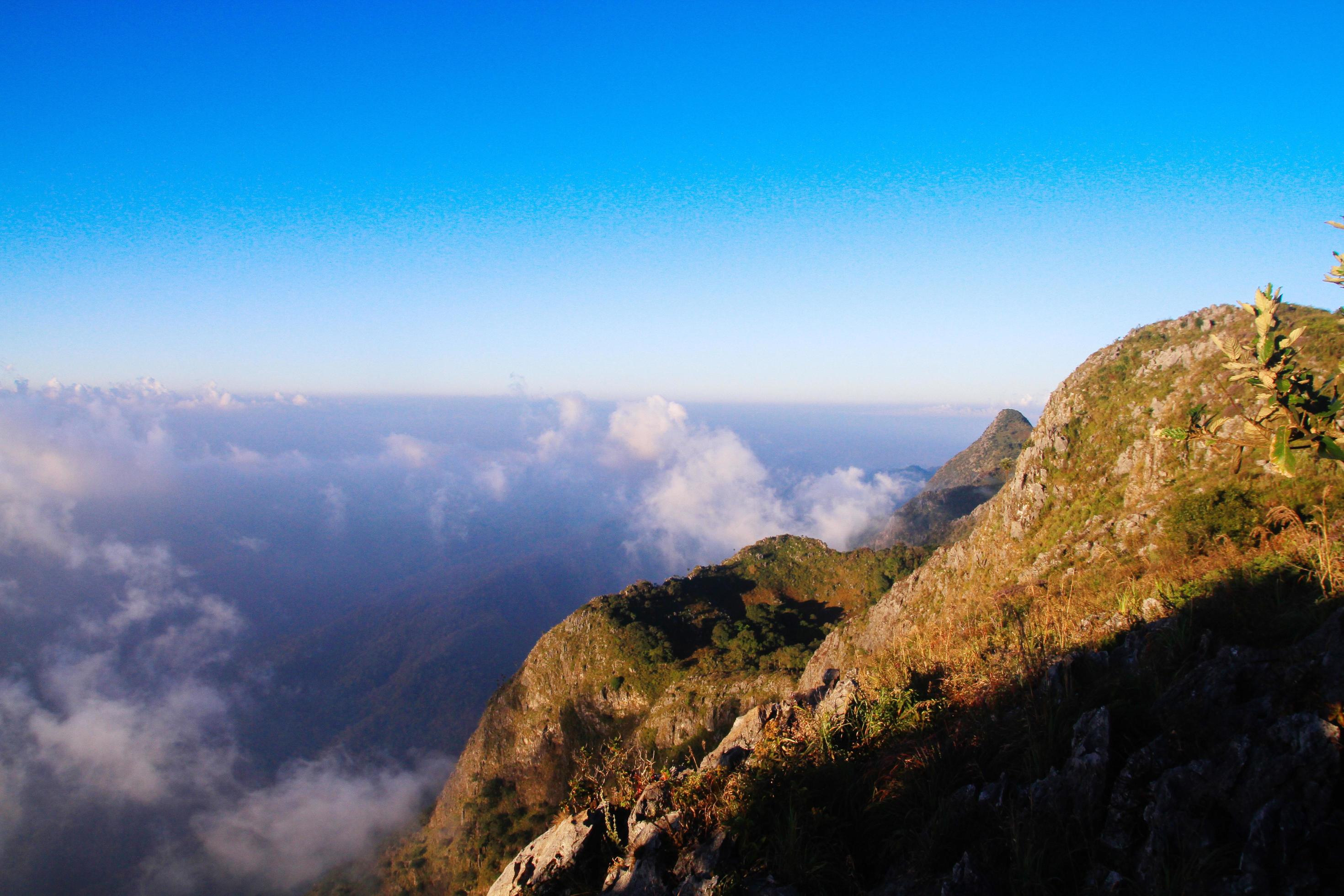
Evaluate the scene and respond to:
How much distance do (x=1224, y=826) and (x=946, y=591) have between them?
33.9m

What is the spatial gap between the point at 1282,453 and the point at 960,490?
339ft

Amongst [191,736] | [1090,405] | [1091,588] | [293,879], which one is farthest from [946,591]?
[191,736]

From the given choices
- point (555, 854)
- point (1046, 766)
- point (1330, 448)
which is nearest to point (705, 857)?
point (555, 854)

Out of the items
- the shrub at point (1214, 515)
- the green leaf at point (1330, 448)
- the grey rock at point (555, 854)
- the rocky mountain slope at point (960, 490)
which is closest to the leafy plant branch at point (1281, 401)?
the green leaf at point (1330, 448)

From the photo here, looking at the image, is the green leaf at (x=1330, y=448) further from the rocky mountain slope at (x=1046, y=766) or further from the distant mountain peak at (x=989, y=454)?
the distant mountain peak at (x=989, y=454)

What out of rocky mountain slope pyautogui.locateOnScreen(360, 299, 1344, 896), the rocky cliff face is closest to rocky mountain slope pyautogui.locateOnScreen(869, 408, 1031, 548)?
the rocky cliff face

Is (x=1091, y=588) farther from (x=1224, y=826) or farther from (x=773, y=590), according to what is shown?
(x=773, y=590)

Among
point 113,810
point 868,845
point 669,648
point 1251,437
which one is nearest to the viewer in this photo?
point 868,845

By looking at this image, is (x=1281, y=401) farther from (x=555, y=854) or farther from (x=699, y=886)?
(x=555, y=854)

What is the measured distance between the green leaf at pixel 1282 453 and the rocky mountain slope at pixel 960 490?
7383cm

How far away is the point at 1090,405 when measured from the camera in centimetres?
3794

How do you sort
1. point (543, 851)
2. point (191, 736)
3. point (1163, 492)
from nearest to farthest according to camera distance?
point (543, 851) → point (1163, 492) → point (191, 736)

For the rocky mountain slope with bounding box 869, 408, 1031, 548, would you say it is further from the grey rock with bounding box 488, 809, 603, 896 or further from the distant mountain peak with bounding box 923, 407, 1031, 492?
the grey rock with bounding box 488, 809, 603, 896

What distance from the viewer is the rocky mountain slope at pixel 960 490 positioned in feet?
296
